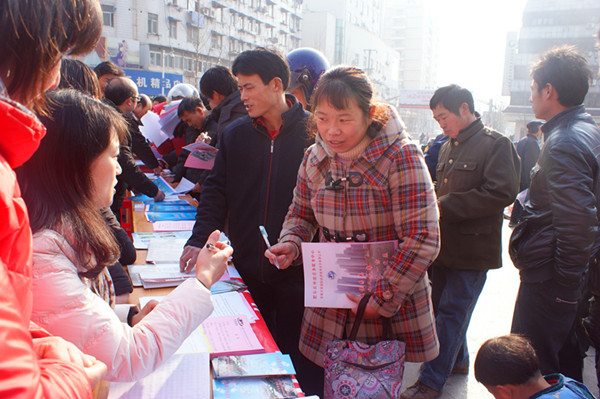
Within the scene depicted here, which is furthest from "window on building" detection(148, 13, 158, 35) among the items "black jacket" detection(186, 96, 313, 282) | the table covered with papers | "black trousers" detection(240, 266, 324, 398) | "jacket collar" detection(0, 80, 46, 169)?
"jacket collar" detection(0, 80, 46, 169)

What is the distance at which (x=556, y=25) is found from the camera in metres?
44.1

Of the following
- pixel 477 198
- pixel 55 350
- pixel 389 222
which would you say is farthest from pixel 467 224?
pixel 55 350

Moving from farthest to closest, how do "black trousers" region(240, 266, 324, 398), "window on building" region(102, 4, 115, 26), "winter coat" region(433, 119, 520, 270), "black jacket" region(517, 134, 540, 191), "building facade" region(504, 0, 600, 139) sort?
1. "building facade" region(504, 0, 600, 139)
2. "window on building" region(102, 4, 115, 26)
3. "black jacket" region(517, 134, 540, 191)
4. "winter coat" region(433, 119, 520, 270)
5. "black trousers" region(240, 266, 324, 398)

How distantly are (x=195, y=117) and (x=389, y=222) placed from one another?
9.95ft

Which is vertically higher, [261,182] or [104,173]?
[104,173]

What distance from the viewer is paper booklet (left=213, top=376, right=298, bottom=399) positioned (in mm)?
1168

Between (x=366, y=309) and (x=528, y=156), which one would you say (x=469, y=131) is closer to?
(x=366, y=309)

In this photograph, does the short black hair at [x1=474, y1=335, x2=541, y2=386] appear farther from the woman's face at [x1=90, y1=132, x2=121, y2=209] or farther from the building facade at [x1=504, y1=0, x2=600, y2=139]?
the building facade at [x1=504, y1=0, x2=600, y2=139]

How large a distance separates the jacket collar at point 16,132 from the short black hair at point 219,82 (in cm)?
280

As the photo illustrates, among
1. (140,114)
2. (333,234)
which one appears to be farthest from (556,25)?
(333,234)

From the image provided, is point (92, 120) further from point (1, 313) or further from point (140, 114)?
point (140, 114)

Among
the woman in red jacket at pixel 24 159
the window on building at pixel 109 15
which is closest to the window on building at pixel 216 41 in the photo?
the window on building at pixel 109 15

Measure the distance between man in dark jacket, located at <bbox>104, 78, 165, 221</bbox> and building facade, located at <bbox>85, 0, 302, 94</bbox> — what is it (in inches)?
793

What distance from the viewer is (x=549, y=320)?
6.99 ft
